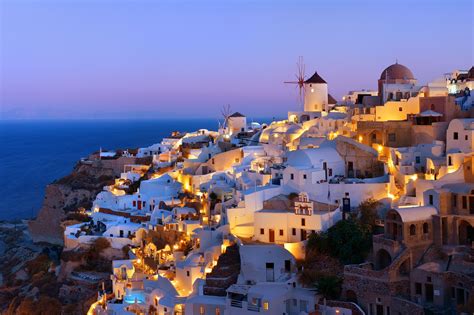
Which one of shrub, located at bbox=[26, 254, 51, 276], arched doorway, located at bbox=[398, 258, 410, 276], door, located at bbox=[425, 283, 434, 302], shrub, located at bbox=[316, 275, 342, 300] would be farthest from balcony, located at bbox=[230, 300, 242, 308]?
shrub, located at bbox=[26, 254, 51, 276]

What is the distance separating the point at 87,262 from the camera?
1243 inches

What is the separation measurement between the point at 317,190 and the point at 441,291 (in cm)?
703

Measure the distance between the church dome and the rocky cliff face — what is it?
728 inches

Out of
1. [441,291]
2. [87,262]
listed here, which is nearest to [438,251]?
[441,291]

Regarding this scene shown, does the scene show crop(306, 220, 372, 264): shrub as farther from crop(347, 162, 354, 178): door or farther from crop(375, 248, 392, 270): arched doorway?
crop(347, 162, 354, 178): door

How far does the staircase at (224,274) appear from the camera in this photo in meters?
22.1

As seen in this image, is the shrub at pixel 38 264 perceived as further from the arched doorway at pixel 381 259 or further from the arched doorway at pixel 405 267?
the arched doorway at pixel 405 267

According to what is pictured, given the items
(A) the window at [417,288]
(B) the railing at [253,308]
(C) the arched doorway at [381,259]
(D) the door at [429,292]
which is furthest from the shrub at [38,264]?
(D) the door at [429,292]

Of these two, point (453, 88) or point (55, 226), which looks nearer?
point (453, 88)

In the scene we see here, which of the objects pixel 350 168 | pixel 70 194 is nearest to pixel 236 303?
pixel 350 168

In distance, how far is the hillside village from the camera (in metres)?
20.0

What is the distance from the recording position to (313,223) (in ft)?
74.5

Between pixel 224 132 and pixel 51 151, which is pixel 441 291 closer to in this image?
Answer: pixel 224 132

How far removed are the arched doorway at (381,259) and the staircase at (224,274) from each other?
15.9 ft
